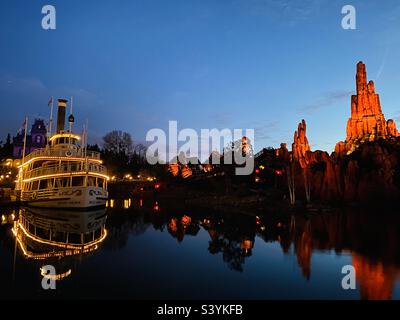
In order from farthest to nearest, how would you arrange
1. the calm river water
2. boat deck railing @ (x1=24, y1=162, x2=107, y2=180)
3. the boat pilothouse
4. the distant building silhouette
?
the distant building silhouette → boat deck railing @ (x1=24, y1=162, x2=107, y2=180) → the boat pilothouse → the calm river water

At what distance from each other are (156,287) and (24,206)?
118ft

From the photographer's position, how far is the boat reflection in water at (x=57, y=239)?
41.0ft

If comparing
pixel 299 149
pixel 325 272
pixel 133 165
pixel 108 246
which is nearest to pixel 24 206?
pixel 108 246

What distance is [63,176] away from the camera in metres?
32.2

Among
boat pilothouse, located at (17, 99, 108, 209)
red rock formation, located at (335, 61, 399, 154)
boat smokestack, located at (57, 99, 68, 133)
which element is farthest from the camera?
red rock formation, located at (335, 61, 399, 154)

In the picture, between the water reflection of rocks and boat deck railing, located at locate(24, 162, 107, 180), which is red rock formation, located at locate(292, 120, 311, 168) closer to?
the water reflection of rocks

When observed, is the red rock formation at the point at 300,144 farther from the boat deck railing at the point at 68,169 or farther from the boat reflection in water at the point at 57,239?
the boat reflection in water at the point at 57,239

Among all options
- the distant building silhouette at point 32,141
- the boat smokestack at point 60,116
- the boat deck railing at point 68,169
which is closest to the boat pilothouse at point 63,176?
the boat deck railing at point 68,169

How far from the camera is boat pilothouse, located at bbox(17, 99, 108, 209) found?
30219mm

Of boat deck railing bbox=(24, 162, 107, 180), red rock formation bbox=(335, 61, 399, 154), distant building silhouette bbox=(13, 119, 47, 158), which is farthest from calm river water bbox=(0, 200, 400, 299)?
red rock formation bbox=(335, 61, 399, 154)

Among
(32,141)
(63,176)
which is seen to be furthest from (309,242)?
(32,141)

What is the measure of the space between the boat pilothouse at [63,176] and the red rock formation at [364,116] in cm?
7271

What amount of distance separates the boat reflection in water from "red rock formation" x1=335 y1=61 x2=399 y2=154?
7916cm
